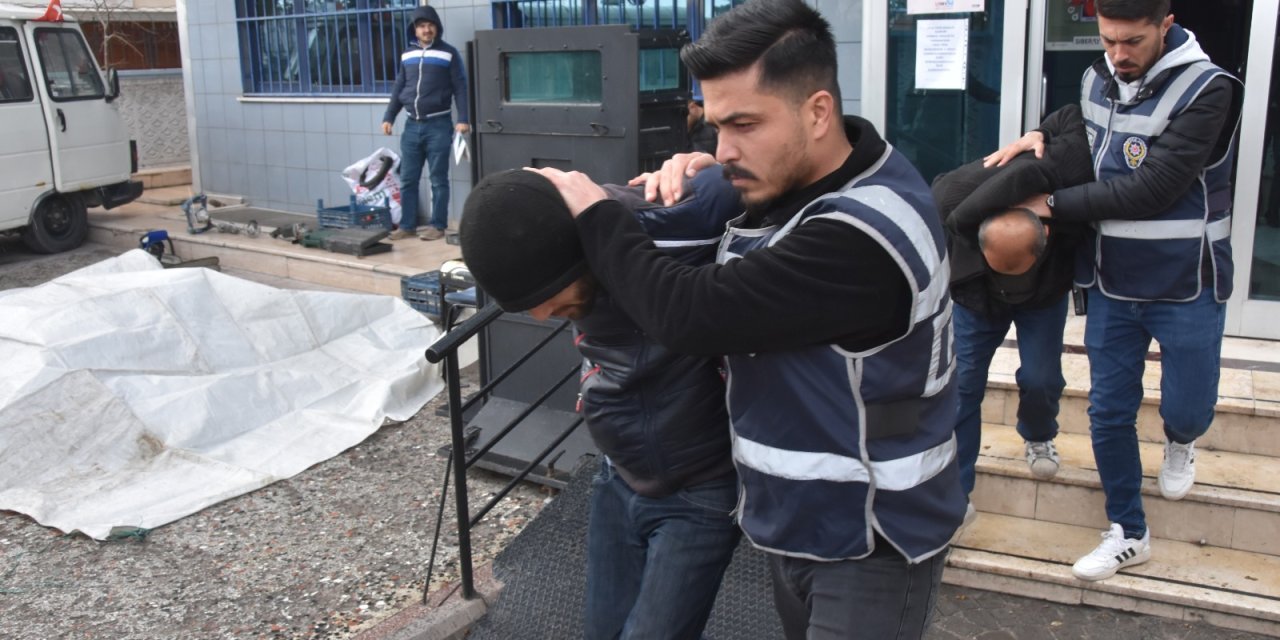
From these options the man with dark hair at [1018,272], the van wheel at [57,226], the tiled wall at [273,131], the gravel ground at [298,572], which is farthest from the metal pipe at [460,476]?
the van wheel at [57,226]

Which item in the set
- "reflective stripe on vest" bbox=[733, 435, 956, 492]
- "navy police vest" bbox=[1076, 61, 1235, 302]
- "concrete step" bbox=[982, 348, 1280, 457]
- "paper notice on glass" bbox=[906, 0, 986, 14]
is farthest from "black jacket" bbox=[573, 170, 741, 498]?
"paper notice on glass" bbox=[906, 0, 986, 14]

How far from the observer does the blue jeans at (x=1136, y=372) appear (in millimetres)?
3518

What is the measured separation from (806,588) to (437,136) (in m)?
8.14

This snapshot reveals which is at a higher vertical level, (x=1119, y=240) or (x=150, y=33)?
(x=150, y=33)

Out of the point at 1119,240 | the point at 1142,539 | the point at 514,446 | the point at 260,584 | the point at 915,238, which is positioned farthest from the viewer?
the point at 514,446

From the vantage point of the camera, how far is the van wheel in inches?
423

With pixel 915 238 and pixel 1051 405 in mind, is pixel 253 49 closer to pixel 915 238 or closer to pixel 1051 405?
pixel 1051 405

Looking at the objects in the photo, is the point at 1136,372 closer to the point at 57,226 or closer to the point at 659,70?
the point at 659,70

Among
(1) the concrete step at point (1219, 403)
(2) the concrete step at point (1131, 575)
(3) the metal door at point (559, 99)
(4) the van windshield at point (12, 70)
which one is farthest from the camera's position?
(4) the van windshield at point (12, 70)

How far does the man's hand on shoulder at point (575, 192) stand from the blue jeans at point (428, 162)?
7.95 m

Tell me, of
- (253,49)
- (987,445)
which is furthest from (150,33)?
(987,445)

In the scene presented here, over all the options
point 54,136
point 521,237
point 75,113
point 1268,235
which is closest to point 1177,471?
point 1268,235

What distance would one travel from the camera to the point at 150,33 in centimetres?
1641

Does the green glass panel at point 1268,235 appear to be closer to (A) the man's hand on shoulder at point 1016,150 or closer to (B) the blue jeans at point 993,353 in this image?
(B) the blue jeans at point 993,353
